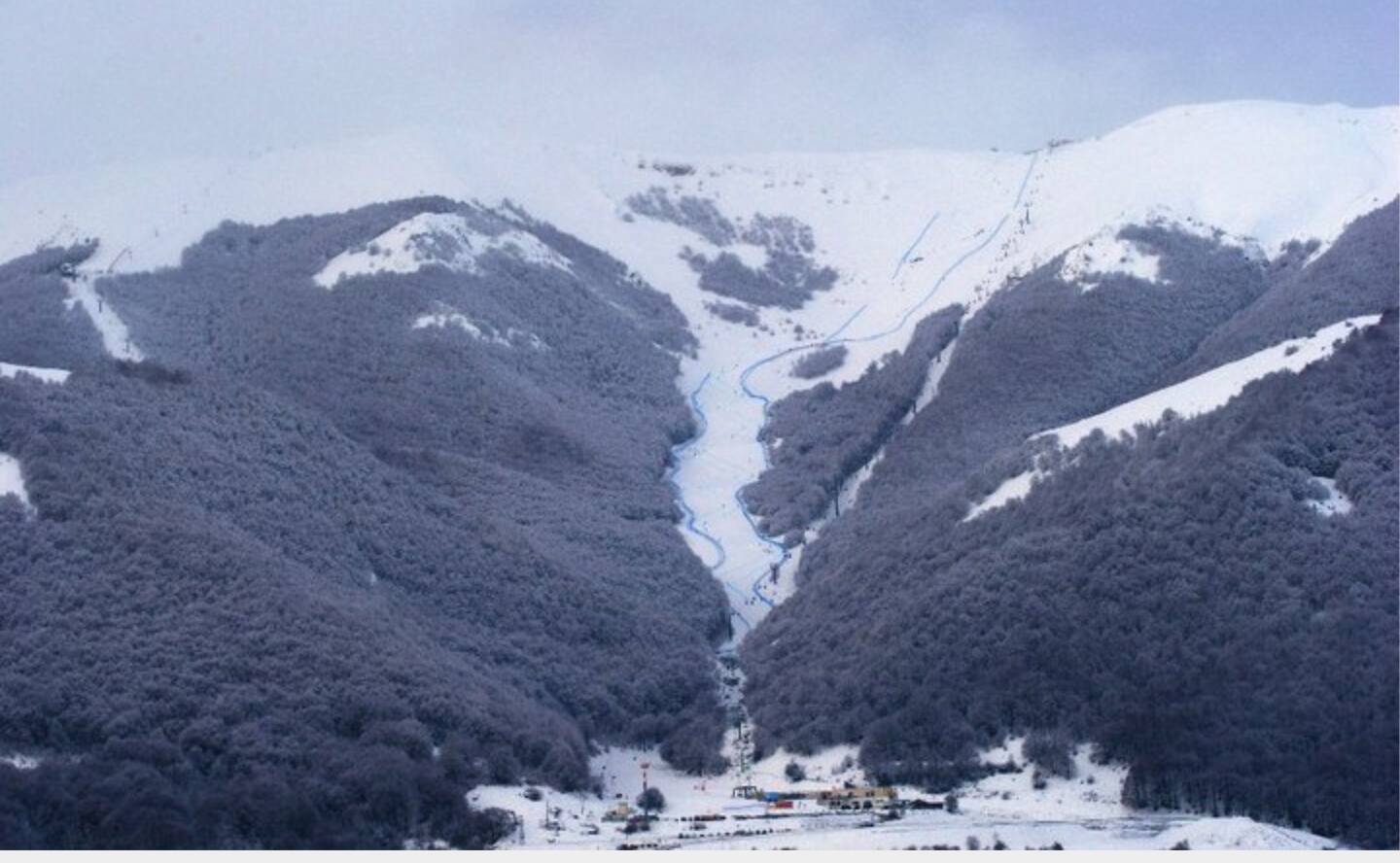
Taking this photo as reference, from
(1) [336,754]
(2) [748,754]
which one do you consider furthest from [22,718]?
(2) [748,754]

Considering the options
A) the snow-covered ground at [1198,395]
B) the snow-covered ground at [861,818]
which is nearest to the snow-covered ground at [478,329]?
the snow-covered ground at [1198,395]

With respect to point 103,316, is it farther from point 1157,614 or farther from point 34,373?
point 1157,614

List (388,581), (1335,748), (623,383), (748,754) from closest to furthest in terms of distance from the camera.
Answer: (1335,748)
(748,754)
(388,581)
(623,383)

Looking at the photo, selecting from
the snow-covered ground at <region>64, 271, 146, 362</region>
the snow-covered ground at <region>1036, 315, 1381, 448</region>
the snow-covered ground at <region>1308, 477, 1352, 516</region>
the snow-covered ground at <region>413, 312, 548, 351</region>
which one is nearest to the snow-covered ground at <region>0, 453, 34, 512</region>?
the snow-covered ground at <region>64, 271, 146, 362</region>

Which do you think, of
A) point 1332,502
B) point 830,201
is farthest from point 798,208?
point 1332,502

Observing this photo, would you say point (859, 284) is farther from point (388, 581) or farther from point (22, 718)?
point (22, 718)

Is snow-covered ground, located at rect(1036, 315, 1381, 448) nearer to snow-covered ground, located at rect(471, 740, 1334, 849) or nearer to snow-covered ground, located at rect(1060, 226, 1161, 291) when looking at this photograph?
snow-covered ground, located at rect(471, 740, 1334, 849)
